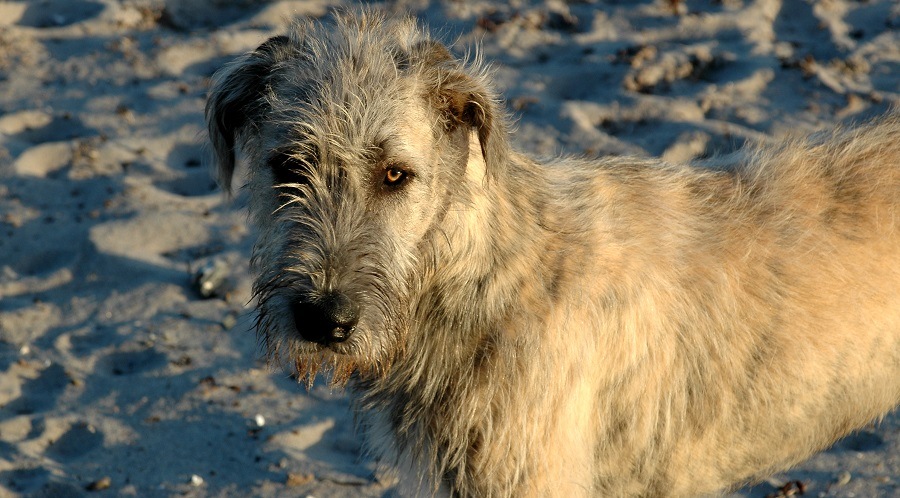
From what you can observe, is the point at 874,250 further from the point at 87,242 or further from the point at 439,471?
the point at 87,242

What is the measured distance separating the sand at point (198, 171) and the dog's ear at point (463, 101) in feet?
2.50

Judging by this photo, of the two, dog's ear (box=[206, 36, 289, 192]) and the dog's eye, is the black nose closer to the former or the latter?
the dog's eye

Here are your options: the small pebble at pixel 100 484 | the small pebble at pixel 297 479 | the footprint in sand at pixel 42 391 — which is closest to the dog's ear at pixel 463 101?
the small pebble at pixel 297 479

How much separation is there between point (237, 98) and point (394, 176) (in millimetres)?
776

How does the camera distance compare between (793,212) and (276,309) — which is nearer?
(276,309)

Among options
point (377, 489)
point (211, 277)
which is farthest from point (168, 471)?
point (211, 277)

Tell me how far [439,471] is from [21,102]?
5221mm

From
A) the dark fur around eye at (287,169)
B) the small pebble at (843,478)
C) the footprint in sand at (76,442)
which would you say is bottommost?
the footprint in sand at (76,442)

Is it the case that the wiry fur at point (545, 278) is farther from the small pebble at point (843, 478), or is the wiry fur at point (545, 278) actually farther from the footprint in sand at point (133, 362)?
the footprint in sand at point (133, 362)

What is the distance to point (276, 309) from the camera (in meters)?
3.04

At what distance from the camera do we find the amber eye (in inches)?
124

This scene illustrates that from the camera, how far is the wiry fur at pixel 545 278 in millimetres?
3129

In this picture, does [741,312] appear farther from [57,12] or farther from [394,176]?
[57,12]

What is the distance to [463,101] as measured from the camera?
10.7 ft
